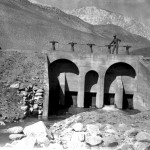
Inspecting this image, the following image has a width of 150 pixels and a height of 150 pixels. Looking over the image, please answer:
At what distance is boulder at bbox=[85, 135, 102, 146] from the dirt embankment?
11.2 meters

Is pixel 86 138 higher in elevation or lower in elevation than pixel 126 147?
higher

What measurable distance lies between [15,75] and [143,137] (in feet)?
61.8

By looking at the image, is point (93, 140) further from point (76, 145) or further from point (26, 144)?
point (26, 144)

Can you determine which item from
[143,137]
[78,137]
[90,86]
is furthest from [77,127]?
[90,86]

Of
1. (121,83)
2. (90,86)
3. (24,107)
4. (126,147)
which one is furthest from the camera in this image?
(90,86)

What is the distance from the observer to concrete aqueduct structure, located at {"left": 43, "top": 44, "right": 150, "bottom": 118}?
3878 cm

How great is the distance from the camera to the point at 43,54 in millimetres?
38344

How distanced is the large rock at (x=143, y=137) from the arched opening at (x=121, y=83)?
20.4 m

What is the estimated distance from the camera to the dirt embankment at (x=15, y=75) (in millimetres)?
28938

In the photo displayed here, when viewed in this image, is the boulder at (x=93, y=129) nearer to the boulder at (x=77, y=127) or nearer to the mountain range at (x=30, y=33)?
the boulder at (x=77, y=127)

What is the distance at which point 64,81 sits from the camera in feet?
130

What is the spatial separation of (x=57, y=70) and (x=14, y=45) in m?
18.8

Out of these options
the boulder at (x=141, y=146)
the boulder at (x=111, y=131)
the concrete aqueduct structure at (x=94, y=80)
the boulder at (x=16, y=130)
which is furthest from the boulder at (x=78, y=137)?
the concrete aqueduct structure at (x=94, y=80)

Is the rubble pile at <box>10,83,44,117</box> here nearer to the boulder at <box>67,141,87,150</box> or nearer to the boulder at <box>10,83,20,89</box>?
the boulder at <box>10,83,20,89</box>
